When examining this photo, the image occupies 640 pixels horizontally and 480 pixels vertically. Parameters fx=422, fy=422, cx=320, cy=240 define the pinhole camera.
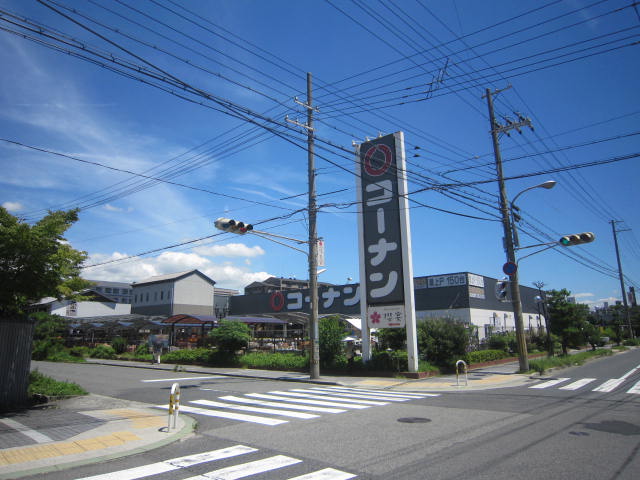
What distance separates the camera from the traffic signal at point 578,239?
1708cm

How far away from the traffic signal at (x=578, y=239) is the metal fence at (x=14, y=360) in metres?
19.5

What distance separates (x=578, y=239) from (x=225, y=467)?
16679 mm

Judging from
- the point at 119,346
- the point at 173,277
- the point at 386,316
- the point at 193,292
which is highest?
the point at 173,277

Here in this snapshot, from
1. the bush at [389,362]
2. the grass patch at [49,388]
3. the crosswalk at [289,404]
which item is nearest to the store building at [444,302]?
the bush at [389,362]

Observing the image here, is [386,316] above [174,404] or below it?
above

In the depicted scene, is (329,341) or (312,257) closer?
(312,257)

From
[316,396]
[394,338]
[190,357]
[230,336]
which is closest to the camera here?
[316,396]

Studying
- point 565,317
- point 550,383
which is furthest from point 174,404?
point 565,317

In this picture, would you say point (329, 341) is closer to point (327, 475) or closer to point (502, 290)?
point (502, 290)

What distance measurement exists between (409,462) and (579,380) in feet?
49.8

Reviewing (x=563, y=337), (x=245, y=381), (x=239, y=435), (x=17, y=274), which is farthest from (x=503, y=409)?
(x=563, y=337)

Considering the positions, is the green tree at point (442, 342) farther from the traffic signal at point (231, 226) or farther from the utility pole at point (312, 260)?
the traffic signal at point (231, 226)

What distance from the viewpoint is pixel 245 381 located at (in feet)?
62.3

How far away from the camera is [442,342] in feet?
69.6
